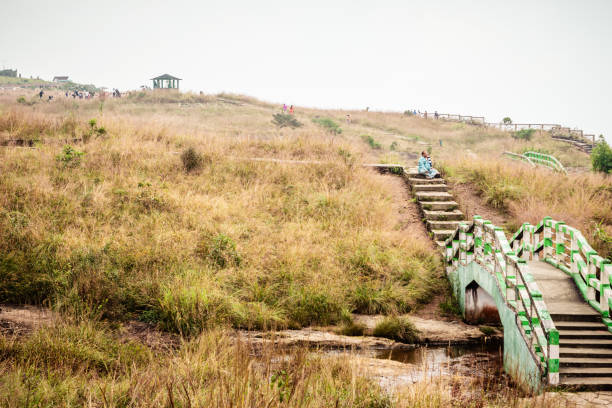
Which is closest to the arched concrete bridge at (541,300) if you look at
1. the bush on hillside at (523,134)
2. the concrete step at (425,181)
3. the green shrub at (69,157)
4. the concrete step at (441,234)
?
the concrete step at (441,234)

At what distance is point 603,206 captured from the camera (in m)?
14.4

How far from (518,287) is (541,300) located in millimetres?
484

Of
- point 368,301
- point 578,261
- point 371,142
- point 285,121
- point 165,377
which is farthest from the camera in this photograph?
point 285,121

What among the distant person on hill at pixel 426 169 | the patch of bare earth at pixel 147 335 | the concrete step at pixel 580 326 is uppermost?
the distant person on hill at pixel 426 169

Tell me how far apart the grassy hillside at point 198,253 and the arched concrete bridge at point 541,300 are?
5.25ft

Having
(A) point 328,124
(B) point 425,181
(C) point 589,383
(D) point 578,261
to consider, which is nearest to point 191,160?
(B) point 425,181

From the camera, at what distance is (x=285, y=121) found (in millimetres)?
33875

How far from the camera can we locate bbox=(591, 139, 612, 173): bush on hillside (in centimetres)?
2170

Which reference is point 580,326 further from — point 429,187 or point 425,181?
point 425,181

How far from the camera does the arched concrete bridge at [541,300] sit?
271 inches

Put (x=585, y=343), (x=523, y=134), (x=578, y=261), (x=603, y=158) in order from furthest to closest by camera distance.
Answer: (x=523, y=134) < (x=603, y=158) < (x=578, y=261) < (x=585, y=343)

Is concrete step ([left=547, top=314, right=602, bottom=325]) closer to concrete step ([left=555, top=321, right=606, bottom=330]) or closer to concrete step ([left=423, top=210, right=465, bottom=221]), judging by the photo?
concrete step ([left=555, top=321, right=606, bottom=330])

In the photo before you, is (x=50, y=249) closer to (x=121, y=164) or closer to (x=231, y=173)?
(x=121, y=164)

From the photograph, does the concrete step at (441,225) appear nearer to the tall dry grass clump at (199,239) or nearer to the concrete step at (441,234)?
the concrete step at (441,234)
